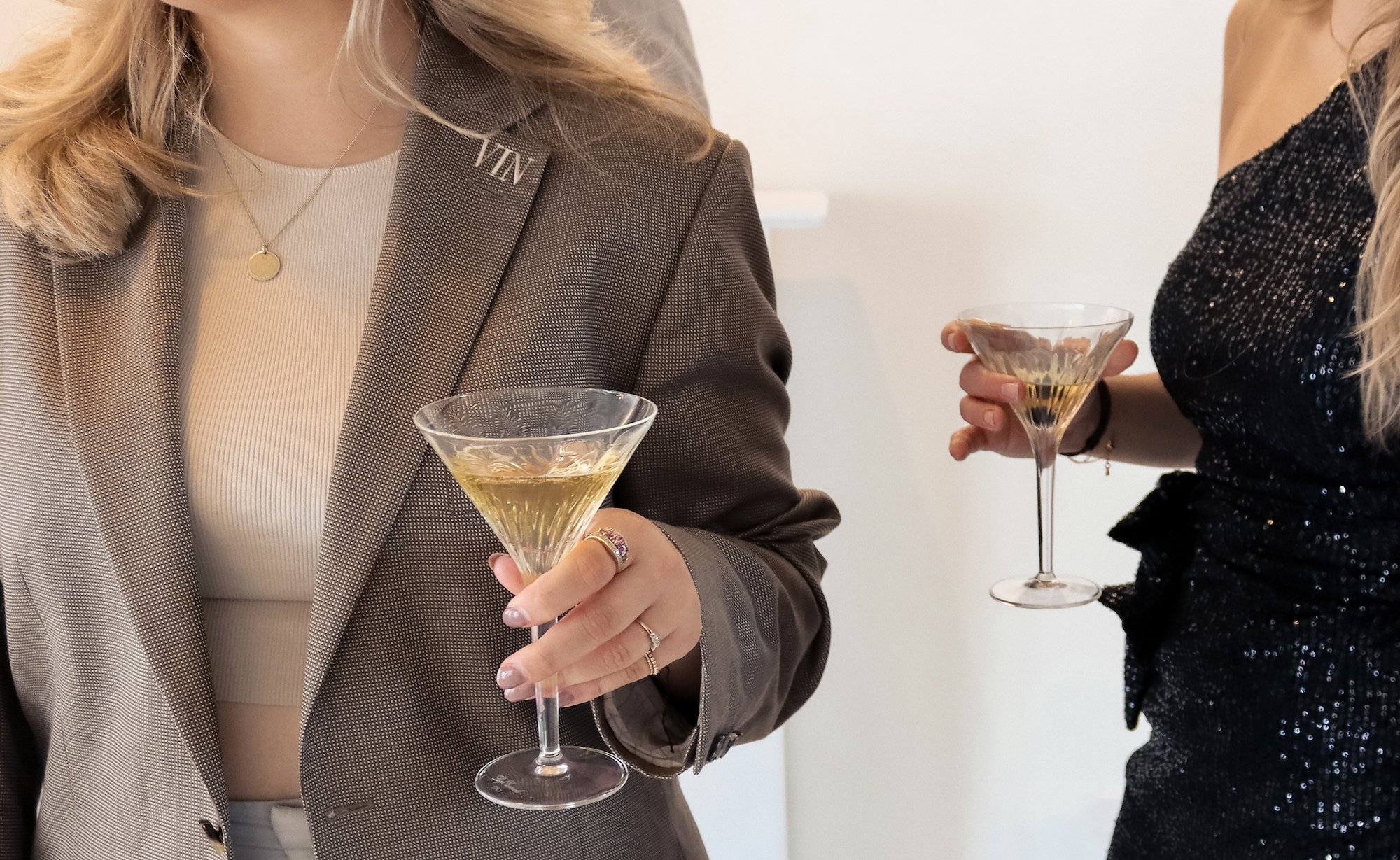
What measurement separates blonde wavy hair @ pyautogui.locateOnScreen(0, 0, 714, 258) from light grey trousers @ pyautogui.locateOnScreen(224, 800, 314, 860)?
543 mm

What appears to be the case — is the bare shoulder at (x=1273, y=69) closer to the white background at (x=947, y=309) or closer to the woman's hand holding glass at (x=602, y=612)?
the white background at (x=947, y=309)

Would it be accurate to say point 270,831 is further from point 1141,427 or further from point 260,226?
point 1141,427

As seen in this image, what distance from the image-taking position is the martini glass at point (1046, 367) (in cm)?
128

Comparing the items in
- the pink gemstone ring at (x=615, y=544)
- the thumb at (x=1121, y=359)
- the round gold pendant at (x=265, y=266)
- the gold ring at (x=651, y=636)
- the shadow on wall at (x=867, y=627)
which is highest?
the round gold pendant at (x=265, y=266)

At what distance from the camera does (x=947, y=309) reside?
7.78 feet

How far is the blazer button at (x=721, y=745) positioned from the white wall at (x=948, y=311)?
4.44ft

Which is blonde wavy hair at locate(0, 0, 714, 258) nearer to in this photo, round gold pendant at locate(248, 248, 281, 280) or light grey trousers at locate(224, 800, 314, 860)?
round gold pendant at locate(248, 248, 281, 280)

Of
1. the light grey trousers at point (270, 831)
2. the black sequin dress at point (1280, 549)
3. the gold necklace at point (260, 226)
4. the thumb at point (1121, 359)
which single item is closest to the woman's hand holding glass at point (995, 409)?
the thumb at point (1121, 359)

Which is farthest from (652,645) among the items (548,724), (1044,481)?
(1044,481)

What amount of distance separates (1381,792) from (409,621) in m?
0.89

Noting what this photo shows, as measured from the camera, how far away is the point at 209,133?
1.26m

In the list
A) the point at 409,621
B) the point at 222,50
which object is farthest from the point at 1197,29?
the point at 409,621

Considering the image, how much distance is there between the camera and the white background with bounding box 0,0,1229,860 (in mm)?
2252

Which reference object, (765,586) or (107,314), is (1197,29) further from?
(107,314)
